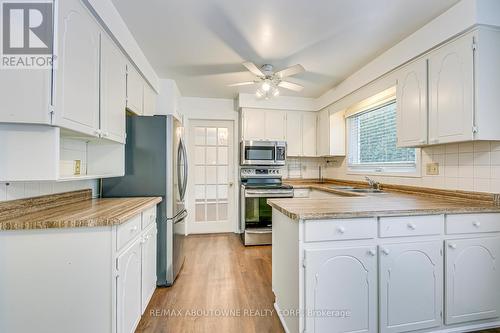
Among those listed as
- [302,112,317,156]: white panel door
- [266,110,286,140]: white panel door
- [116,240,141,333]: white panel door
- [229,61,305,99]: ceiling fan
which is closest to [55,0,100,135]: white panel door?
[116,240,141,333]: white panel door

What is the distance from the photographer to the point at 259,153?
376cm

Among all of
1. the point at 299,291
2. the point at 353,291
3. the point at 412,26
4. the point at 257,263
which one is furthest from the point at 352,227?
the point at 412,26

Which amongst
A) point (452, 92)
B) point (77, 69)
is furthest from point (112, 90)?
point (452, 92)

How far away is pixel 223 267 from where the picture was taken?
106 inches

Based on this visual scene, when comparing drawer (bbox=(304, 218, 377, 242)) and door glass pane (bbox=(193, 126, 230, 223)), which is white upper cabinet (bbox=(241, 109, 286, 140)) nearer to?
door glass pane (bbox=(193, 126, 230, 223))

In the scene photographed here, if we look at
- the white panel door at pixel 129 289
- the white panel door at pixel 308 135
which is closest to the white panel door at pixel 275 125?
the white panel door at pixel 308 135

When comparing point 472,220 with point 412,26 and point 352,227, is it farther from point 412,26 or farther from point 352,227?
point 412,26

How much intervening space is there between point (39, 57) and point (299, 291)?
75.0 inches

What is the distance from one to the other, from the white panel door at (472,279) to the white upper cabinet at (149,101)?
311 centimetres

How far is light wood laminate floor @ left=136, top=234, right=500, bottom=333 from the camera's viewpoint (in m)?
1.71

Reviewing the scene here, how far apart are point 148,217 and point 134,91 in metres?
1.32

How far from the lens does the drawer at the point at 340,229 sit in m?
1.36

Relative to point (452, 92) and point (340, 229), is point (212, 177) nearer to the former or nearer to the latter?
point (340, 229)

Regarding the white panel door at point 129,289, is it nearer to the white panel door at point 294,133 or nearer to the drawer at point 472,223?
the drawer at point 472,223
